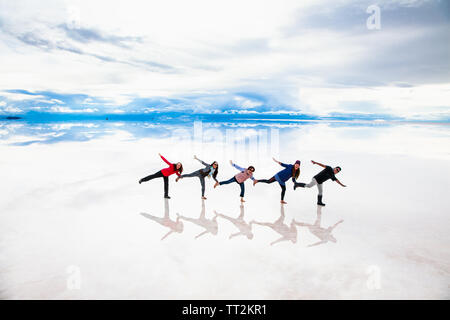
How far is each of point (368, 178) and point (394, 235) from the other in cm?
600

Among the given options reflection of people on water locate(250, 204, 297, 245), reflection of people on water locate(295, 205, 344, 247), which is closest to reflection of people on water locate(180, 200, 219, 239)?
reflection of people on water locate(250, 204, 297, 245)

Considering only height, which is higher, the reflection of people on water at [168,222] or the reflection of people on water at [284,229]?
the reflection of people on water at [168,222]

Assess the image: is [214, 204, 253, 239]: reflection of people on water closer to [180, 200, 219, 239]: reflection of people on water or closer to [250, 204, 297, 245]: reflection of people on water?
[250, 204, 297, 245]: reflection of people on water

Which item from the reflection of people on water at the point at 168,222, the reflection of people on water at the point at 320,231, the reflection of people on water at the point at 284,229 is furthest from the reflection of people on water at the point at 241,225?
the reflection of people on water at the point at 320,231

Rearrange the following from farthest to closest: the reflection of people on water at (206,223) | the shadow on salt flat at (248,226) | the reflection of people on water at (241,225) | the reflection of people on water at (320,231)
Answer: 1. the reflection of people on water at (206,223)
2. the reflection of people on water at (241,225)
3. the shadow on salt flat at (248,226)
4. the reflection of people on water at (320,231)

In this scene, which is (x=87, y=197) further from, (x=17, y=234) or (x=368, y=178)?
(x=368, y=178)

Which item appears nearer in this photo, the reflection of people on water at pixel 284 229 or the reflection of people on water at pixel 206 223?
the reflection of people on water at pixel 284 229

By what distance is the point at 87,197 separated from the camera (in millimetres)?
10000

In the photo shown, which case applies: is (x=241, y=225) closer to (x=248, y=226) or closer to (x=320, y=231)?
(x=248, y=226)

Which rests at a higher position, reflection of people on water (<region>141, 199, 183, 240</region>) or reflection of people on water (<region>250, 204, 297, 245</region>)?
reflection of people on water (<region>141, 199, 183, 240</region>)

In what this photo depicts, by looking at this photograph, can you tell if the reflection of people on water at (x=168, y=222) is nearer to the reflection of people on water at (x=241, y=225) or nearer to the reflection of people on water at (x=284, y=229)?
the reflection of people on water at (x=241, y=225)
